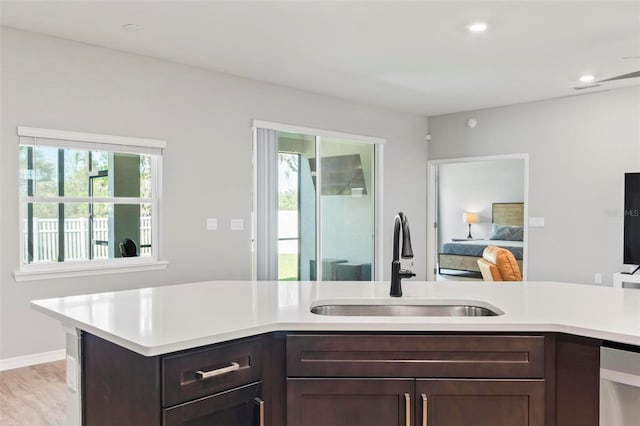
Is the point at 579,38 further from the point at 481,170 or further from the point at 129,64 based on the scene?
the point at 481,170

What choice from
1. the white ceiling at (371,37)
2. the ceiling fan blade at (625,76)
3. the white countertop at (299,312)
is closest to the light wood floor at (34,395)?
the white countertop at (299,312)

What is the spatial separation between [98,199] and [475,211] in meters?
7.85

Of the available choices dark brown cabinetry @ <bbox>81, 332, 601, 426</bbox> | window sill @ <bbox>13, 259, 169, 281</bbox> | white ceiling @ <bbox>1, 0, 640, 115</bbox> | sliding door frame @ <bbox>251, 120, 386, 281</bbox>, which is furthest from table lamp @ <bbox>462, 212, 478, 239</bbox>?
dark brown cabinetry @ <bbox>81, 332, 601, 426</bbox>

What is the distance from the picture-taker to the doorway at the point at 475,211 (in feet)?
29.2

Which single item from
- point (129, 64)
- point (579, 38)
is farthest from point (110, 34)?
point (579, 38)

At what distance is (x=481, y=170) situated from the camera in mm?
10383

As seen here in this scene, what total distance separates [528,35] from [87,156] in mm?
3899

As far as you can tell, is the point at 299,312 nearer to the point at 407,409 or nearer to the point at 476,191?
the point at 407,409

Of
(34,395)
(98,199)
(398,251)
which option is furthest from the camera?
(98,199)

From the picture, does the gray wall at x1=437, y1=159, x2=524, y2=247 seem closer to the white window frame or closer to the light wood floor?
the white window frame

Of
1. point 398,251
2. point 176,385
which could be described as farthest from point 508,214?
point 176,385

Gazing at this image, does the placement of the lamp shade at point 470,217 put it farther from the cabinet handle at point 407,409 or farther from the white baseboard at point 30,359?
the cabinet handle at point 407,409

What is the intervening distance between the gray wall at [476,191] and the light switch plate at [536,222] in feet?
9.93

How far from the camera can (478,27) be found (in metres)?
3.91
